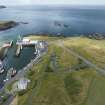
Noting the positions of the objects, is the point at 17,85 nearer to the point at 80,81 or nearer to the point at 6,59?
the point at 80,81

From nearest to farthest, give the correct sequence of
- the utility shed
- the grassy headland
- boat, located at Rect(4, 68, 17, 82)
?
1. the grassy headland
2. the utility shed
3. boat, located at Rect(4, 68, 17, 82)

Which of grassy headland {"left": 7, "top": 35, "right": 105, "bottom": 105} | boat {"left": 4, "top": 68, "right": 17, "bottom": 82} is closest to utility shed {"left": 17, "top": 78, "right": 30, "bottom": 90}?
grassy headland {"left": 7, "top": 35, "right": 105, "bottom": 105}

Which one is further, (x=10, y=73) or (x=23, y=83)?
(x=10, y=73)

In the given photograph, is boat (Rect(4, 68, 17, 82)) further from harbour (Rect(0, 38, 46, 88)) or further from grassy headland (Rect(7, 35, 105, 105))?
grassy headland (Rect(7, 35, 105, 105))

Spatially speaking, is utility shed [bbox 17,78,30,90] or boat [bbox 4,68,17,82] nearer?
utility shed [bbox 17,78,30,90]

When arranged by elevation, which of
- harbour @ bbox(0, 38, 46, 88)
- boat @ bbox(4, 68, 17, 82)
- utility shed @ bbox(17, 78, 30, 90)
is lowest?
harbour @ bbox(0, 38, 46, 88)

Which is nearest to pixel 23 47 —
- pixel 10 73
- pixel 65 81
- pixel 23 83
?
pixel 10 73

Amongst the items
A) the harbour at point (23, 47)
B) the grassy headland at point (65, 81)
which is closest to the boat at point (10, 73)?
the harbour at point (23, 47)

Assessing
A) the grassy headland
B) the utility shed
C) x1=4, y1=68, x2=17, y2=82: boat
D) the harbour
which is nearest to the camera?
the grassy headland

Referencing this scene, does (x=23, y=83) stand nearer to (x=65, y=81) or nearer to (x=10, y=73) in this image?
(x=10, y=73)

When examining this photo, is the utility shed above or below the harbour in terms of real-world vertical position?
above

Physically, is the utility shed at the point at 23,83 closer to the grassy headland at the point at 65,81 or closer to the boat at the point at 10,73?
the grassy headland at the point at 65,81
